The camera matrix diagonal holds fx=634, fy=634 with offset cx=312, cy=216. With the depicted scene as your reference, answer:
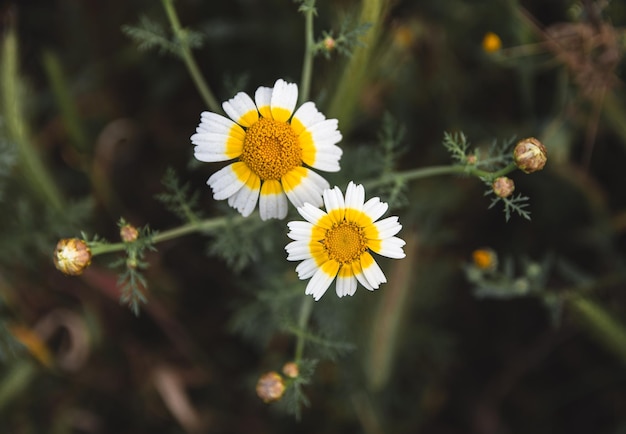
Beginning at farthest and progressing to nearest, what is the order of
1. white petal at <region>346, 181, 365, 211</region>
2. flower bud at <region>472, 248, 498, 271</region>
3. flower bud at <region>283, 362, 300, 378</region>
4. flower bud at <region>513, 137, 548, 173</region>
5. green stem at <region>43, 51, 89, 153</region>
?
green stem at <region>43, 51, 89, 153</region>, flower bud at <region>472, 248, 498, 271</region>, flower bud at <region>283, 362, 300, 378</region>, white petal at <region>346, 181, 365, 211</region>, flower bud at <region>513, 137, 548, 173</region>

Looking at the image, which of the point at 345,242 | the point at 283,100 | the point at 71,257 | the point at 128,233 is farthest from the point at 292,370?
the point at 283,100

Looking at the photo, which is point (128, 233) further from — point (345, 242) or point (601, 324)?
point (601, 324)

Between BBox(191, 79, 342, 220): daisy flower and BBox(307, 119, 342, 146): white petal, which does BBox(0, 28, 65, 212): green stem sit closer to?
BBox(191, 79, 342, 220): daisy flower

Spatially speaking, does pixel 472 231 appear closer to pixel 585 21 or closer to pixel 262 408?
pixel 585 21

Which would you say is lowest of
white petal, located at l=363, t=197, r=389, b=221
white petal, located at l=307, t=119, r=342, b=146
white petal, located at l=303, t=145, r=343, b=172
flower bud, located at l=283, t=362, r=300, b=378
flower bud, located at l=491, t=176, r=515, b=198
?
flower bud, located at l=283, t=362, r=300, b=378

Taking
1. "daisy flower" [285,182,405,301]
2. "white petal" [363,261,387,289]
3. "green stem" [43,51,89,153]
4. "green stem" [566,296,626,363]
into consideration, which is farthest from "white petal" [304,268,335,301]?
"green stem" [43,51,89,153]

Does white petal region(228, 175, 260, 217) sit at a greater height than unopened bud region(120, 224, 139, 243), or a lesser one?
greater

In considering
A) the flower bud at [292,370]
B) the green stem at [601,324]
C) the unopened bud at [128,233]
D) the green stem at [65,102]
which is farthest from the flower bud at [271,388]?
the green stem at [65,102]
